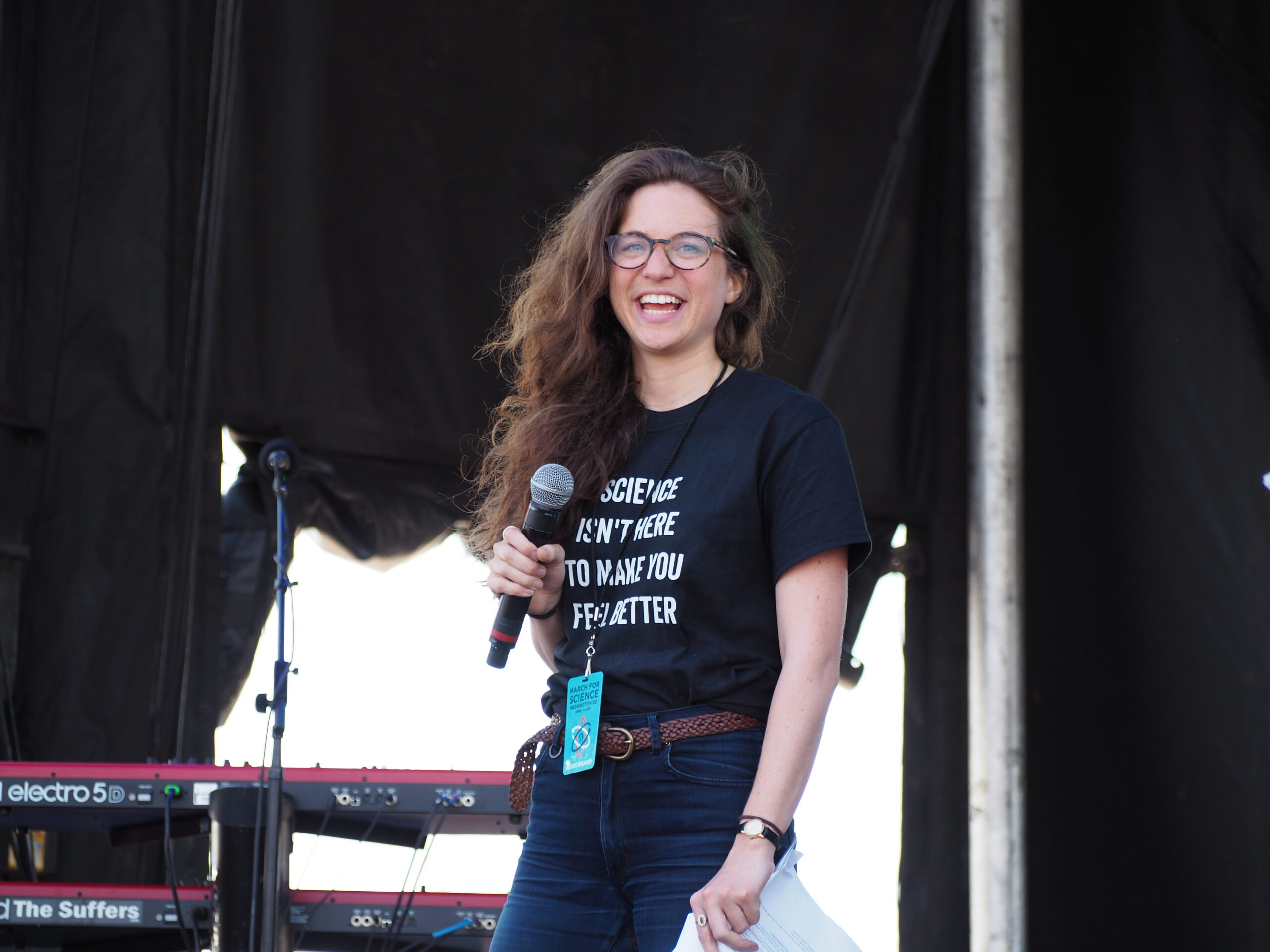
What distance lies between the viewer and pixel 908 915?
3.88m

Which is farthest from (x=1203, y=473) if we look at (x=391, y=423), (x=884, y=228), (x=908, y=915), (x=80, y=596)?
(x=80, y=596)

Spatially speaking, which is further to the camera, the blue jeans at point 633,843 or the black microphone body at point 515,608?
the black microphone body at point 515,608

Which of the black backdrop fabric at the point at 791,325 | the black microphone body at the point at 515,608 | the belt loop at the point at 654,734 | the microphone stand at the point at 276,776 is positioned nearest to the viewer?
the belt loop at the point at 654,734

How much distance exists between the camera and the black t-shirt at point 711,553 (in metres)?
1.34

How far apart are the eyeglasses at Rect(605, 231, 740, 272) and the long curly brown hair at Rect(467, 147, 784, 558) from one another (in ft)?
0.12

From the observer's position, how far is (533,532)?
4.65ft

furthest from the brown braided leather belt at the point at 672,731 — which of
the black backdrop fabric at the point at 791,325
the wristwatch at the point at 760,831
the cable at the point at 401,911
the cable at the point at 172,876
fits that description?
the black backdrop fabric at the point at 791,325

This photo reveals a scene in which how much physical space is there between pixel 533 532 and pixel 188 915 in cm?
149

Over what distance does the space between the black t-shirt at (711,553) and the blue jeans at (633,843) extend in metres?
0.04

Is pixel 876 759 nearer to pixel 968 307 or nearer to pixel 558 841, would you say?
pixel 968 307

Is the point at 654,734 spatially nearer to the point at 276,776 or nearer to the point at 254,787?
the point at 276,776

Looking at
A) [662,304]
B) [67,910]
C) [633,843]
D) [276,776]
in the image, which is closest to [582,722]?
[633,843]

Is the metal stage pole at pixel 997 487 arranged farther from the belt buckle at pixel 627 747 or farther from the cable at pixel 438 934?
the belt buckle at pixel 627 747

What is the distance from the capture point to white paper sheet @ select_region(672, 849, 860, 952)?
1210 millimetres
